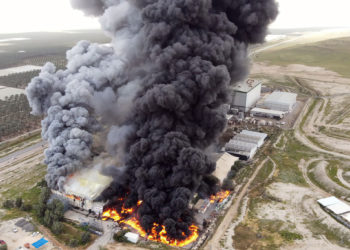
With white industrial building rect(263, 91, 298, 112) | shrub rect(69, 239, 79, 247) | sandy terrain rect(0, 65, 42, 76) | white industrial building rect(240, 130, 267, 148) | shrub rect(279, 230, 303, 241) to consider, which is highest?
white industrial building rect(263, 91, 298, 112)

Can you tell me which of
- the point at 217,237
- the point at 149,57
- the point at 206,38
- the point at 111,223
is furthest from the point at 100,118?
the point at 217,237

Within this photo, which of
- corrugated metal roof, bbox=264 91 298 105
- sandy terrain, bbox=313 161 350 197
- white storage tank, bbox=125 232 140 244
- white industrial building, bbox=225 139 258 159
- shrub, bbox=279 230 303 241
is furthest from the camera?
corrugated metal roof, bbox=264 91 298 105

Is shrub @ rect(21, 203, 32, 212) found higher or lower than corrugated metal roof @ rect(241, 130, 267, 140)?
lower

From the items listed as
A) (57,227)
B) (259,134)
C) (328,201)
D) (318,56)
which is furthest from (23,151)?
(318,56)

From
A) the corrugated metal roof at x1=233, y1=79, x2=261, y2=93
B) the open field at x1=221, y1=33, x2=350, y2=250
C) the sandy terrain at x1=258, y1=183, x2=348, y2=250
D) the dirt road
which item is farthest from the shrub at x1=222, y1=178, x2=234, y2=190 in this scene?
the corrugated metal roof at x1=233, y1=79, x2=261, y2=93

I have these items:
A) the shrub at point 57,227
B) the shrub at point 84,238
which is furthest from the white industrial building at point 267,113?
the shrub at point 57,227

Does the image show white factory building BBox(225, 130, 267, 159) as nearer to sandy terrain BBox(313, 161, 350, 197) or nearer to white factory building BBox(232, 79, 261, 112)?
sandy terrain BBox(313, 161, 350, 197)

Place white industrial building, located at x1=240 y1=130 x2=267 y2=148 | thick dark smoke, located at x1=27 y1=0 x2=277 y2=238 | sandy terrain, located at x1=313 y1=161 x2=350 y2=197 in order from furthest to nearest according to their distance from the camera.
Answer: white industrial building, located at x1=240 y1=130 x2=267 y2=148 → sandy terrain, located at x1=313 y1=161 x2=350 y2=197 → thick dark smoke, located at x1=27 y1=0 x2=277 y2=238
